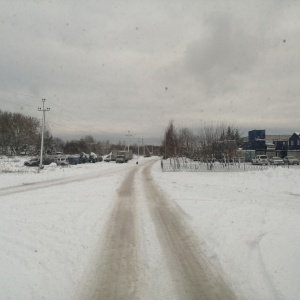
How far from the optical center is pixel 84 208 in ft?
40.8

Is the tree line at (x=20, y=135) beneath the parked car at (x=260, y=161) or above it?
above

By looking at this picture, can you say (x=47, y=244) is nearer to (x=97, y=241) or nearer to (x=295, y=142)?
(x=97, y=241)

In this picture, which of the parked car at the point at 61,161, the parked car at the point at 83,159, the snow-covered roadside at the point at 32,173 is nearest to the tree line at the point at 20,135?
the parked car at the point at 83,159

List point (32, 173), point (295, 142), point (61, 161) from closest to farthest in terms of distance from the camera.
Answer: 1. point (32, 173)
2. point (61, 161)
3. point (295, 142)

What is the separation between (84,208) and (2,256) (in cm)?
593

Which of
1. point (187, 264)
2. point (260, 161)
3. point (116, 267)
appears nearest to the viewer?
point (116, 267)

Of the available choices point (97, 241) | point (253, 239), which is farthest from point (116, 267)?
point (253, 239)

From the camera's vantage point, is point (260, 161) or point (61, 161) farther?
point (260, 161)

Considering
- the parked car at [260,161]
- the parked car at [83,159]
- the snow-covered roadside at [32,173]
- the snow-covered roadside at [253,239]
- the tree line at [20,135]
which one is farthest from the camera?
the tree line at [20,135]

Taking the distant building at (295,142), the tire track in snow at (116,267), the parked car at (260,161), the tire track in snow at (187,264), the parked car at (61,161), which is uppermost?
the distant building at (295,142)

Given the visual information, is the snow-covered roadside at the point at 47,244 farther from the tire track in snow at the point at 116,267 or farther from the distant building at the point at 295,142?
the distant building at the point at 295,142

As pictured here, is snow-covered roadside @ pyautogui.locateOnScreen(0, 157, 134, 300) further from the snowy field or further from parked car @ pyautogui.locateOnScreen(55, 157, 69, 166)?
parked car @ pyautogui.locateOnScreen(55, 157, 69, 166)

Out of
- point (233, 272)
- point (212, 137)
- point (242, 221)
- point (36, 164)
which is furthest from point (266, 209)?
point (36, 164)

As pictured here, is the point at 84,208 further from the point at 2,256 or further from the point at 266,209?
the point at 266,209
